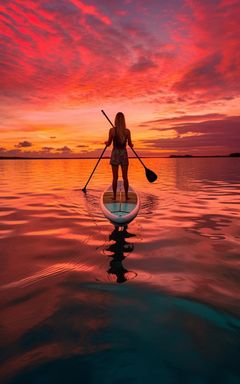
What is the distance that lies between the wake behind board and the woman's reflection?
15.4 inches

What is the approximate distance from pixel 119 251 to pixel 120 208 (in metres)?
2.60

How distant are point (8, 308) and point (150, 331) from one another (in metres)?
2.13

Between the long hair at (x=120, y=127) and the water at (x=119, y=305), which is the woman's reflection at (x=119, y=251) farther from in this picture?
the long hair at (x=120, y=127)

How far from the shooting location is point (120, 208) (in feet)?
30.6

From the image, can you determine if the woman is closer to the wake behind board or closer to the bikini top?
the bikini top

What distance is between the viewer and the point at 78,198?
16.1 metres

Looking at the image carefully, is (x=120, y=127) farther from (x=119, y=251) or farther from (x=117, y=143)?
(x=119, y=251)

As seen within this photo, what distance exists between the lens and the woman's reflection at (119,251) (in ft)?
18.1

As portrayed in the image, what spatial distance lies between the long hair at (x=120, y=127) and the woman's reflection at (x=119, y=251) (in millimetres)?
3206

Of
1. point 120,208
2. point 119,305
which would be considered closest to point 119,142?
point 120,208

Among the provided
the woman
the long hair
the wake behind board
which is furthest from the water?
the long hair

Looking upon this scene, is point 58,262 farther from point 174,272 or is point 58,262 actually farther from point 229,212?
point 229,212

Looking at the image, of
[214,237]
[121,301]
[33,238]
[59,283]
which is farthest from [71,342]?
[214,237]

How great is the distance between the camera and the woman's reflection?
5.51 m
